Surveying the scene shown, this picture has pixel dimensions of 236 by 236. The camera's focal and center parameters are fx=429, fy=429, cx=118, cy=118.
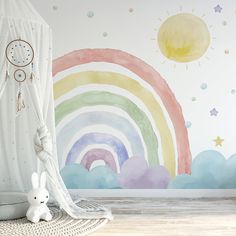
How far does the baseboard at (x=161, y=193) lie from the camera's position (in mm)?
4254

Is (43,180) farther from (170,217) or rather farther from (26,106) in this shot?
(170,217)

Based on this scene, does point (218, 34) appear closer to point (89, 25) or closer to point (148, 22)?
point (148, 22)

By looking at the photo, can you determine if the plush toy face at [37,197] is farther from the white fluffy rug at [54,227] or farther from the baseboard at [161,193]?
the baseboard at [161,193]

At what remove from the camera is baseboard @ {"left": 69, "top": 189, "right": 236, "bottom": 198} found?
14.0 feet

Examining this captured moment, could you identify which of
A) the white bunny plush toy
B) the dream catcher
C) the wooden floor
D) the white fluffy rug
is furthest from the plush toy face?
the dream catcher

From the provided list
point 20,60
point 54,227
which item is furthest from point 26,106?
point 54,227

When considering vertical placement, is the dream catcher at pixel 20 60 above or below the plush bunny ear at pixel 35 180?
above

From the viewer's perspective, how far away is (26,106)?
362 cm

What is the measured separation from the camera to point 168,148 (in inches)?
168

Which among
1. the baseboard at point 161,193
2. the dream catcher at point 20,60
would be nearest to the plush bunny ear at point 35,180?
the dream catcher at point 20,60

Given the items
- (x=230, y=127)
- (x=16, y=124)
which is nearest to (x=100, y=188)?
(x=16, y=124)

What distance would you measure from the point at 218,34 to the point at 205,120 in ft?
2.81

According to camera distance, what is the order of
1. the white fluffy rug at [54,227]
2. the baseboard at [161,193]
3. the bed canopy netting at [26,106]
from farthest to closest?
the baseboard at [161,193]
the bed canopy netting at [26,106]
the white fluffy rug at [54,227]

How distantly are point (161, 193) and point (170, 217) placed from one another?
0.85 m
